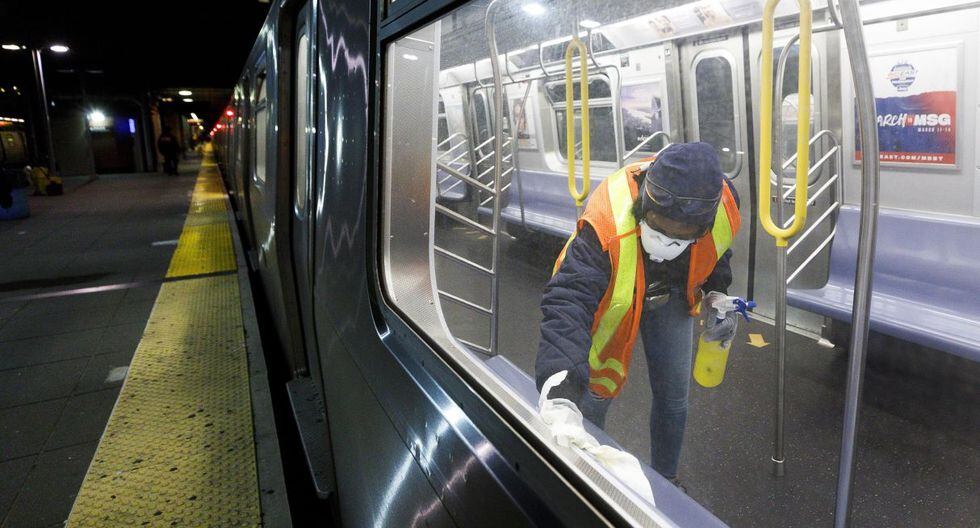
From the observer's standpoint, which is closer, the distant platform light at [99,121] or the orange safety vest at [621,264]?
the orange safety vest at [621,264]

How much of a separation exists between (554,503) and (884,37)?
4.08m

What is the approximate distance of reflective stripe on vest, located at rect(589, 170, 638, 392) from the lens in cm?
181

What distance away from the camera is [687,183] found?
5.36ft

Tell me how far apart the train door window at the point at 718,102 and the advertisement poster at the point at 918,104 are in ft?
3.95

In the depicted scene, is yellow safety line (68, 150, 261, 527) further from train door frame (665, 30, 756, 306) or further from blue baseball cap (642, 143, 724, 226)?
train door frame (665, 30, 756, 306)

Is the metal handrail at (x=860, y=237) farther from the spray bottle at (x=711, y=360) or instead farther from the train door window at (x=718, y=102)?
the train door window at (x=718, y=102)

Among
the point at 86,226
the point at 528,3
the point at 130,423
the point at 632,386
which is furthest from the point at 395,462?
the point at 86,226

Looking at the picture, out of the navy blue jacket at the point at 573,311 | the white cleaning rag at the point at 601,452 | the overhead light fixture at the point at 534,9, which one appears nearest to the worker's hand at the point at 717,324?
the navy blue jacket at the point at 573,311

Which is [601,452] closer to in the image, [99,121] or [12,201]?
[12,201]

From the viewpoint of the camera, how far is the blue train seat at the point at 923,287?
3303 millimetres

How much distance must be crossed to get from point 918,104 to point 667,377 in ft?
9.09

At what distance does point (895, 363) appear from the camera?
3.78 m

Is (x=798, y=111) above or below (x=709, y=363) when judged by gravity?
above

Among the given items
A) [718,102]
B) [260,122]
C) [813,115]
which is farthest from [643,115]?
[260,122]
